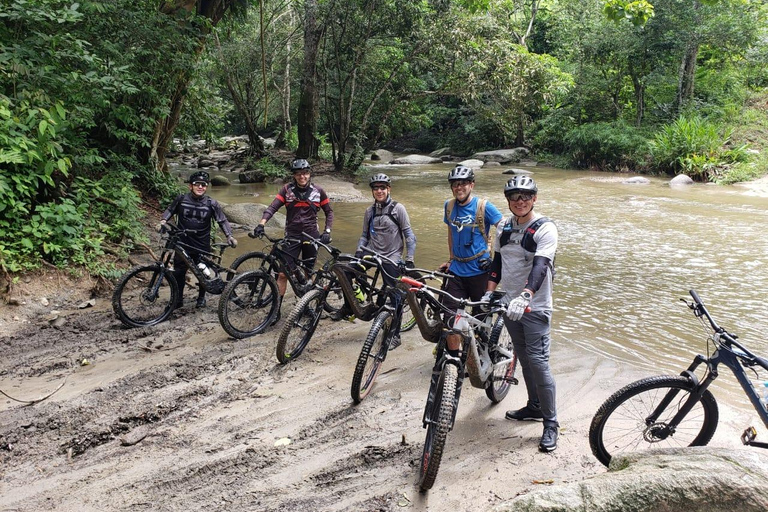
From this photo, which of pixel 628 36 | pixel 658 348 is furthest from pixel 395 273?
pixel 628 36

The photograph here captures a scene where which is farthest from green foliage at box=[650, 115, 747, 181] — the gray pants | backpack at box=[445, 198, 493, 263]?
the gray pants

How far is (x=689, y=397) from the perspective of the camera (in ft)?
11.1

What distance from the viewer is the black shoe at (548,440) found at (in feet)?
12.5

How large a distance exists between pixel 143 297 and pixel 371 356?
3.14m

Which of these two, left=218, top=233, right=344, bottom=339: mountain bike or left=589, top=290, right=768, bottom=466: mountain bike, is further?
left=218, top=233, right=344, bottom=339: mountain bike

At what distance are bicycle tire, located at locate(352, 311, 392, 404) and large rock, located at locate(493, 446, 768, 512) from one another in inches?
76.2

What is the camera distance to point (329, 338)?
20.1 feet

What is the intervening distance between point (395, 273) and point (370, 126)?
65.5 ft

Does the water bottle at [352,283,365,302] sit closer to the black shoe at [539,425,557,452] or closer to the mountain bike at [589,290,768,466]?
the black shoe at [539,425,557,452]

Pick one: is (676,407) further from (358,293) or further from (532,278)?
(358,293)

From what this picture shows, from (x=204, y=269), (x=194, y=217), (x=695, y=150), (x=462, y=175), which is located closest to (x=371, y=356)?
(x=462, y=175)

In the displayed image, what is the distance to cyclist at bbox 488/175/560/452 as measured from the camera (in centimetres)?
379

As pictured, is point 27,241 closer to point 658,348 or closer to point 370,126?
point 658,348

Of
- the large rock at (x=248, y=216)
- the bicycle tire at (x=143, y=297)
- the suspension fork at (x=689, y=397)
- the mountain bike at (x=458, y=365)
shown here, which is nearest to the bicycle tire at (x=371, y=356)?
the mountain bike at (x=458, y=365)
